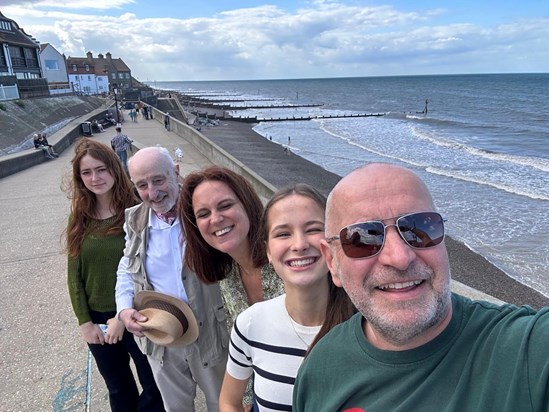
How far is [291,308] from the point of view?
5.24 ft

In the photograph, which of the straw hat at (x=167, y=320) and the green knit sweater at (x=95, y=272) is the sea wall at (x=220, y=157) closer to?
the green knit sweater at (x=95, y=272)

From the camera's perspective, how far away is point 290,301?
1.60 m

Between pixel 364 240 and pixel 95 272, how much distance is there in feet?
6.94

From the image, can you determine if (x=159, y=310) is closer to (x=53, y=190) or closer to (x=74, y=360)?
(x=74, y=360)

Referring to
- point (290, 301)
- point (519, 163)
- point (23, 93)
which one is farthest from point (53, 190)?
point (23, 93)

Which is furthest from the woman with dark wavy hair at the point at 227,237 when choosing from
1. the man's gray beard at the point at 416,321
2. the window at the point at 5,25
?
the window at the point at 5,25

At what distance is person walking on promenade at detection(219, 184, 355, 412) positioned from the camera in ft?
4.98

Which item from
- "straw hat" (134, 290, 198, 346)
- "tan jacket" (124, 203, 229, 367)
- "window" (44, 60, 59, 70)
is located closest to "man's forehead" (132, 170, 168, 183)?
"tan jacket" (124, 203, 229, 367)

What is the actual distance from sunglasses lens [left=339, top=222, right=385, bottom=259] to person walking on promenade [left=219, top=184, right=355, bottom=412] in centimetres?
37

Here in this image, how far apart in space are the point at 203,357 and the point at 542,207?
640 inches

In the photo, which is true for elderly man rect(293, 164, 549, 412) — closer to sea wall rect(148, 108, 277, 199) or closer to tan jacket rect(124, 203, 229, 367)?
tan jacket rect(124, 203, 229, 367)

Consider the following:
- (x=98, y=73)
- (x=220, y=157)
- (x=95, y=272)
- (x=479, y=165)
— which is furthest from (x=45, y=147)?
(x=98, y=73)

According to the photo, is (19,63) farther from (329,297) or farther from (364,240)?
(364,240)

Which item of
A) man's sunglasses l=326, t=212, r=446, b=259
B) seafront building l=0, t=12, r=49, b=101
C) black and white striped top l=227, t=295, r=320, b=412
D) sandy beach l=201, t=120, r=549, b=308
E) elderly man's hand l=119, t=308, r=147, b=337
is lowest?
sandy beach l=201, t=120, r=549, b=308
